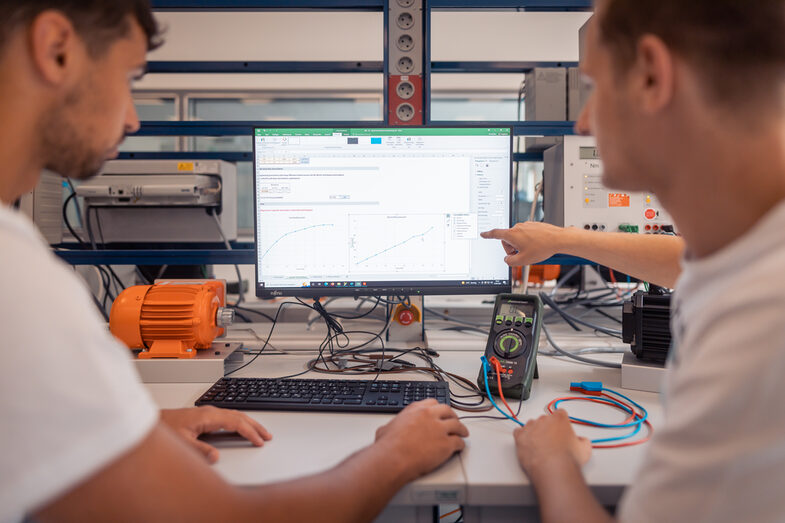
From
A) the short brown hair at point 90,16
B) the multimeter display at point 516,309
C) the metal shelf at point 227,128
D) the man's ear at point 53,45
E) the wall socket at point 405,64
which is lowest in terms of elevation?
the multimeter display at point 516,309

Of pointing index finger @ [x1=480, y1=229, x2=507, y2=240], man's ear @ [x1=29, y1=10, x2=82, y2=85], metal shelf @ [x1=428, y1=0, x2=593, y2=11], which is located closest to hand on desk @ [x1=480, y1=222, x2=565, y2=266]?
pointing index finger @ [x1=480, y1=229, x2=507, y2=240]

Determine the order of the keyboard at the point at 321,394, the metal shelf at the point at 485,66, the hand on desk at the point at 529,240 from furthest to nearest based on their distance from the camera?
the metal shelf at the point at 485,66 → the hand on desk at the point at 529,240 → the keyboard at the point at 321,394

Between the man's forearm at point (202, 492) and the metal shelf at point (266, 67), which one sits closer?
the man's forearm at point (202, 492)

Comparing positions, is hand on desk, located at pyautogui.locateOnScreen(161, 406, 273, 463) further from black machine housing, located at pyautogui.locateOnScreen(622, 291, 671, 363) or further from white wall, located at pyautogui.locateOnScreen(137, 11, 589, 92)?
white wall, located at pyautogui.locateOnScreen(137, 11, 589, 92)

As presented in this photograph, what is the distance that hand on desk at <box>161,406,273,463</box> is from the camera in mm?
753

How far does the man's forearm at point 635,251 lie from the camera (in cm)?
101

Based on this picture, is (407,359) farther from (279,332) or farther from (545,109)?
(545,109)

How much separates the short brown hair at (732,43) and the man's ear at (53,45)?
2.04 feet

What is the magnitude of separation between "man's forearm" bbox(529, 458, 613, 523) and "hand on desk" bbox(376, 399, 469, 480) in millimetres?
121

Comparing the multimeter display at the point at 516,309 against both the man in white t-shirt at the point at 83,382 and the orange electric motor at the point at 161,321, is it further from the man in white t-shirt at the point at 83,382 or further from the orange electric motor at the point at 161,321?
the orange electric motor at the point at 161,321

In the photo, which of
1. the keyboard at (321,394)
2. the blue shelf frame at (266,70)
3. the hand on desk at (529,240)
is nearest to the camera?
the keyboard at (321,394)

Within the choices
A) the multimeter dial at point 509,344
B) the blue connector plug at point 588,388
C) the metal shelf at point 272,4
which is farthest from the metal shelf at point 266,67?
the blue connector plug at point 588,388

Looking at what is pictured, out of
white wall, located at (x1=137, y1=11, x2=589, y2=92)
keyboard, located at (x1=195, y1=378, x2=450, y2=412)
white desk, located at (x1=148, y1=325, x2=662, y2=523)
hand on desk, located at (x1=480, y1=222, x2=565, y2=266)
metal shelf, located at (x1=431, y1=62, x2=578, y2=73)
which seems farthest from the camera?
white wall, located at (x1=137, y1=11, x2=589, y2=92)

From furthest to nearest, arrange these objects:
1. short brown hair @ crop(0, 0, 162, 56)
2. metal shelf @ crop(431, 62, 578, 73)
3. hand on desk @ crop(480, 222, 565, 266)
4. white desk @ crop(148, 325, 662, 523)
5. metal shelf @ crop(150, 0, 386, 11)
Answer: metal shelf @ crop(431, 62, 578, 73) → metal shelf @ crop(150, 0, 386, 11) → hand on desk @ crop(480, 222, 565, 266) → white desk @ crop(148, 325, 662, 523) → short brown hair @ crop(0, 0, 162, 56)
